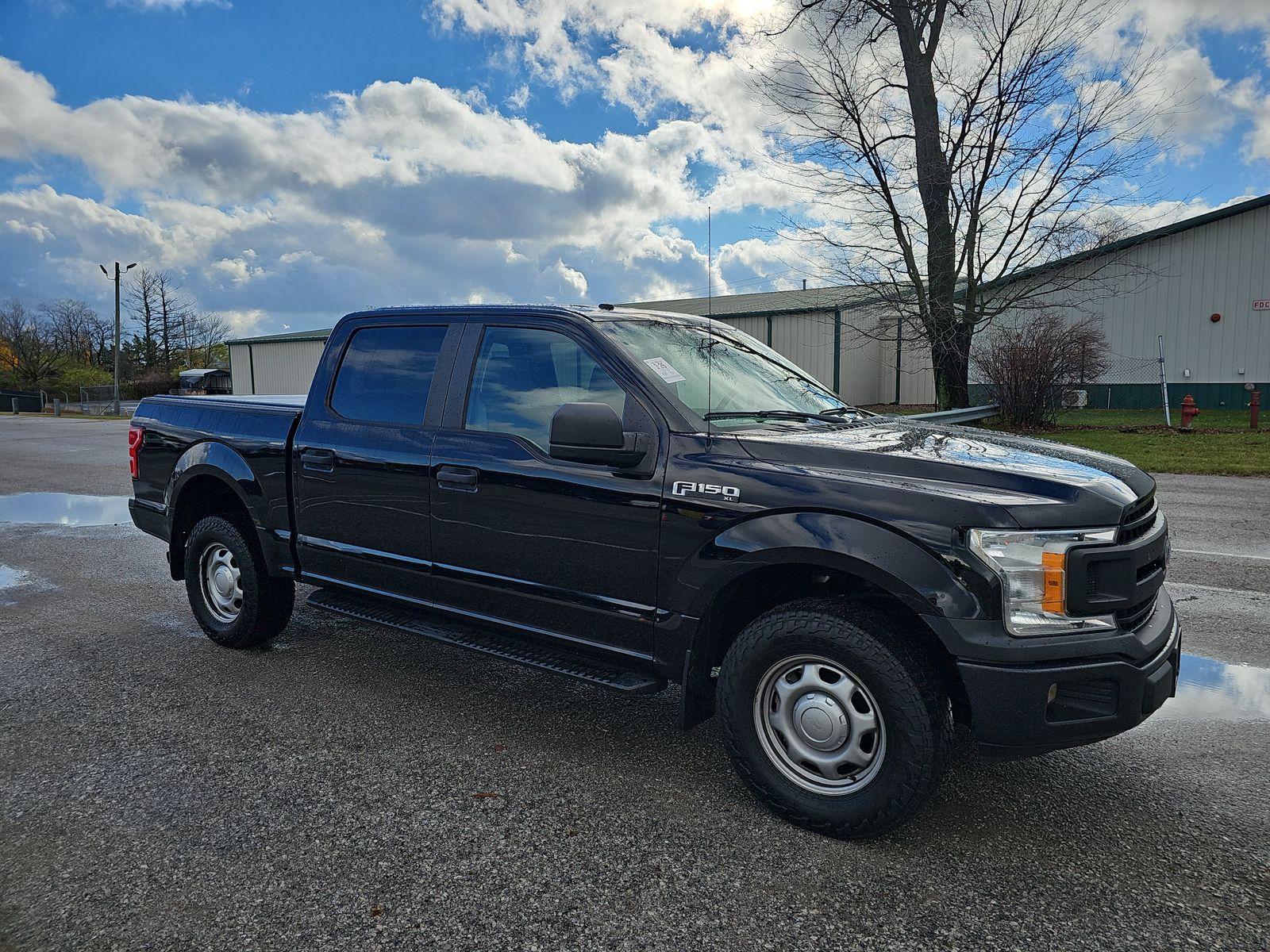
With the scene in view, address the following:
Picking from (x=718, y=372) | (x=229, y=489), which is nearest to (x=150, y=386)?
(x=229, y=489)

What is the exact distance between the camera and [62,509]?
34.1 feet

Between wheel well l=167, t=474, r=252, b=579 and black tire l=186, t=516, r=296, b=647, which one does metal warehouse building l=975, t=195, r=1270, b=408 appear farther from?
black tire l=186, t=516, r=296, b=647

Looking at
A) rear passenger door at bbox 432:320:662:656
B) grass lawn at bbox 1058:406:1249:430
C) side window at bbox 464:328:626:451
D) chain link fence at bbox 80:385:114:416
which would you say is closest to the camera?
rear passenger door at bbox 432:320:662:656

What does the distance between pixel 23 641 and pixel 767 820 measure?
466 cm

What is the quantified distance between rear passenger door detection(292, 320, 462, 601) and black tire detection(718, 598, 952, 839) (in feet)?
5.63

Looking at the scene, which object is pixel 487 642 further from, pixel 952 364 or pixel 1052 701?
pixel 952 364

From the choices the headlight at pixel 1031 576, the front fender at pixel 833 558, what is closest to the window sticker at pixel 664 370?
the front fender at pixel 833 558

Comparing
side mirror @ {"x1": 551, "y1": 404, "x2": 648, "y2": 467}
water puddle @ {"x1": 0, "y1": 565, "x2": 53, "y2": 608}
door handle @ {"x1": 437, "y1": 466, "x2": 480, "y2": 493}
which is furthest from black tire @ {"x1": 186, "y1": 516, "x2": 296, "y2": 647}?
side mirror @ {"x1": 551, "y1": 404, "x2": 648, "y2": 467}

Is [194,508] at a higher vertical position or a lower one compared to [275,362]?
lower

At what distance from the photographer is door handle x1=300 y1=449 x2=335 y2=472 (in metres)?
4.45

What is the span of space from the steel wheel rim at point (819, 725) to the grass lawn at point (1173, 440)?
8101 millimetres

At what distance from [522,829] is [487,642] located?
103 cm

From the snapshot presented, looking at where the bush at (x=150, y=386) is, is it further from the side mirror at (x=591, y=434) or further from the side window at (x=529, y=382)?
the side mirror at (x=591, y=434)

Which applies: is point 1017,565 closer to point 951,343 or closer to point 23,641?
point 23,641
